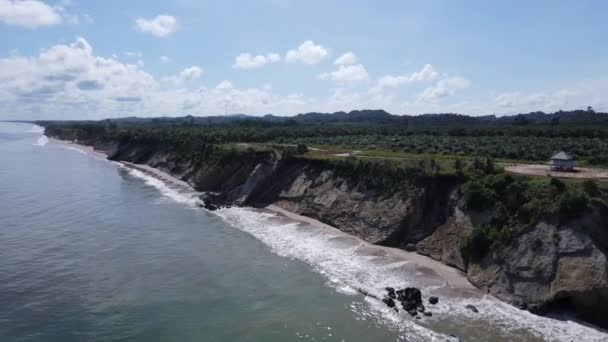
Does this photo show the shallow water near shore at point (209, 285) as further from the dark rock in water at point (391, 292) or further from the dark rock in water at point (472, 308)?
the dark rock in water at point (391, 292)

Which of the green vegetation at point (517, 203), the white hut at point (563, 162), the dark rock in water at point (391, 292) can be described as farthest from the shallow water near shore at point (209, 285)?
the white hut at point (563, 162)

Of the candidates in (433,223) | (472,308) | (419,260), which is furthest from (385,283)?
(433,223)

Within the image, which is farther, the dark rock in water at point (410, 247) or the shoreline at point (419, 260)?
the dark rock in water at point (410, 247)

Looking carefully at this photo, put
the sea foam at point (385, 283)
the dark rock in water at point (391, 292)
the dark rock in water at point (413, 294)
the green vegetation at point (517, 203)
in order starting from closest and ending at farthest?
the sea foam at point (385, 283), the dark rock in water at point (413, 294), the dark rock in water at point (391, 292), the green vegetation at point (517, 203)

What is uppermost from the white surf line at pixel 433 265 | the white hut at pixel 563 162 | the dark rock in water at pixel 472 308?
the white hut at pixel 563 162

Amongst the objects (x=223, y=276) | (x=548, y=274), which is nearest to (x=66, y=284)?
(x=223, y=276)

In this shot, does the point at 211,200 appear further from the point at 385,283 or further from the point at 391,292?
the point at 391,292

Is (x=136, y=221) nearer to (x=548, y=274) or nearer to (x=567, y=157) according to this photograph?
(x=548, y=274)

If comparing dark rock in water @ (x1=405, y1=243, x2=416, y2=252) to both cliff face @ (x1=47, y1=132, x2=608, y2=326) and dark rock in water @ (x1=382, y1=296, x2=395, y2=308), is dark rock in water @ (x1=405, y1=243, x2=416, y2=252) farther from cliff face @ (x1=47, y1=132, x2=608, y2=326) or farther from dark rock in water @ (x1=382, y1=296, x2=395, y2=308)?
dark rock in water @ (x1=382, y1=296, x2=395, y2=308)
